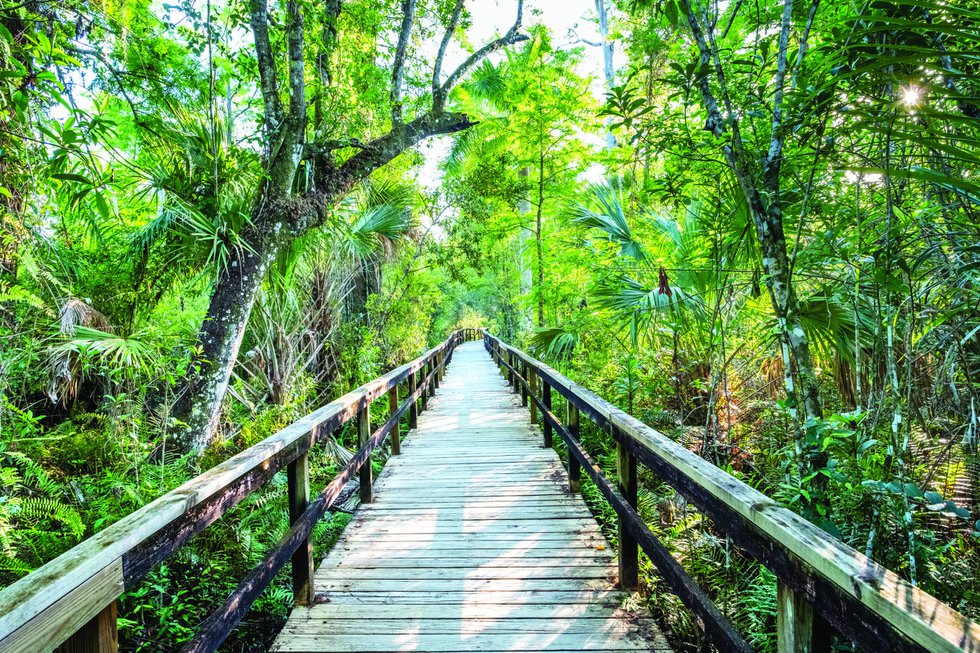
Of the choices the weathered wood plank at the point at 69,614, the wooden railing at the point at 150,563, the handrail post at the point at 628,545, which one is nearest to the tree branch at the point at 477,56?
the wooden railing at the point at 150,563

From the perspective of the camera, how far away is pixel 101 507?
9.25 ft

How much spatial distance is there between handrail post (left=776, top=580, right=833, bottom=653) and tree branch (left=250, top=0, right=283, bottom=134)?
5358 millimetres

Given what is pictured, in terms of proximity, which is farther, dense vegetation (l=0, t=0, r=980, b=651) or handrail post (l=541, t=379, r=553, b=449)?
handrail post (l=541, t=379, r=553, b=449)

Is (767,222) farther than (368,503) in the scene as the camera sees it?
No

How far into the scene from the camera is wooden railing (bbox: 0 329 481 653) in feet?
2.96

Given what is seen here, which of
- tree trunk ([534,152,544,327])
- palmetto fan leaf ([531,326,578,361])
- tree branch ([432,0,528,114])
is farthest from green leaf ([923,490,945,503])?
tree trunk ([534,152,544,327])

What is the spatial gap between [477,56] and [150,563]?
7547 millimetres

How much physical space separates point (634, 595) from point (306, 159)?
4926 millimetres

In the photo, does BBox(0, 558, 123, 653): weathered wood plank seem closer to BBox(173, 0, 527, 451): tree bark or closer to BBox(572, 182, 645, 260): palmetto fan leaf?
BBox(173, 0, 527, 451): tree bark

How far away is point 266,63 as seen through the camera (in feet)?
14.7

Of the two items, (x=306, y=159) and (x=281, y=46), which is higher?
(x=281, y=46)

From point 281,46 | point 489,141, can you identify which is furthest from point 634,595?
point 489,141

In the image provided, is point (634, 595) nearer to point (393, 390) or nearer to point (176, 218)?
point (393, 390)

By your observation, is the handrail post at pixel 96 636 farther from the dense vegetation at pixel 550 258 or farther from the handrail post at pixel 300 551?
the dense vegetation at pixel 550 258
